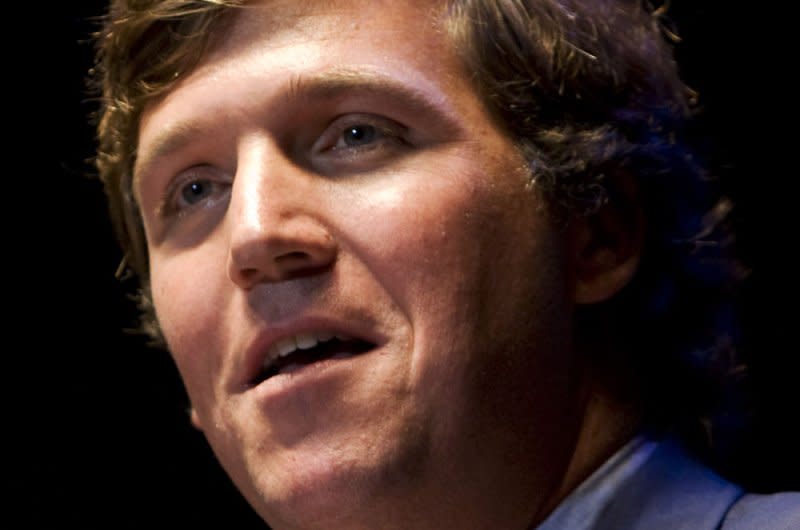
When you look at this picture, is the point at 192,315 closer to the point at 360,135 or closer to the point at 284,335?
the point at 284,335

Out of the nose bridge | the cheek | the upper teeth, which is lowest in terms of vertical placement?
the upper teeth

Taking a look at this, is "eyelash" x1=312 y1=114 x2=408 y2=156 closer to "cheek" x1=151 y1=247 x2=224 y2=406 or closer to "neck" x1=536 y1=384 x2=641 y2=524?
"cheek" x1=151 y1=247 x2=224 y2=406

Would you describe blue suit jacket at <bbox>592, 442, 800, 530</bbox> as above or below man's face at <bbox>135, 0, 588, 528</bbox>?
below

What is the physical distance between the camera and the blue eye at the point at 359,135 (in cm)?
146

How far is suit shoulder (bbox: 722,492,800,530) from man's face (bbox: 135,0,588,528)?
8.5 inches

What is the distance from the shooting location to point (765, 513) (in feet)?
4.55

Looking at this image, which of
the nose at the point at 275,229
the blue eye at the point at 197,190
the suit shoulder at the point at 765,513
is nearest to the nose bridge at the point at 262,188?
the nose at the point at 275,229

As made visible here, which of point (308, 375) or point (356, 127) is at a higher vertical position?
point (356, 127)

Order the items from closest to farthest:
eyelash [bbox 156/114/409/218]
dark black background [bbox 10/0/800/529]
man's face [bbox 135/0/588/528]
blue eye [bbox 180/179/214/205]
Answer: man's face [bbox 135/0/588/528]
eyelash [bbox 156/114/409/218]
blue eye [bbox 180/179/214/205]
dark black background [bbox 10/0/800/529]

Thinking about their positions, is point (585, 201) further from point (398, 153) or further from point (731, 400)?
point (731, 400)

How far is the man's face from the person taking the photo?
1350mm

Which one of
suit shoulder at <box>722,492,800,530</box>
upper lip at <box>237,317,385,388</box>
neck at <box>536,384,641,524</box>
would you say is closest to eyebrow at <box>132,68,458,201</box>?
upper lip at <box>237,317,385,388</box>

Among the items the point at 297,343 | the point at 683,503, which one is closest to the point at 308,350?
the point at 297,343

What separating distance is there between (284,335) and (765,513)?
59 cm
